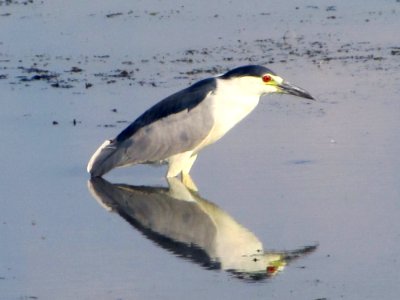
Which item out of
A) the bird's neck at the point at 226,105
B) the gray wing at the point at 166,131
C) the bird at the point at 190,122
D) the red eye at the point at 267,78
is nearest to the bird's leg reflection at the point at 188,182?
the bird at the point at 190,122

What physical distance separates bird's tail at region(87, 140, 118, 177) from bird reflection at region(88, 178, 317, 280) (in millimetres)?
64

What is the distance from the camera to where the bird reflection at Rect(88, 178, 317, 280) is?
27.4ft

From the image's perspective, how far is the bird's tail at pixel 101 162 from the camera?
35.8ft

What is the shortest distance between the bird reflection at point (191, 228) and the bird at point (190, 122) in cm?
25

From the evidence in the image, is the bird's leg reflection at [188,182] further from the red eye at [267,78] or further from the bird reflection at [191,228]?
the red eye at [267,78]

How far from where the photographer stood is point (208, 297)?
761 cm

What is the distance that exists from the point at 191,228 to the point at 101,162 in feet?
5.87

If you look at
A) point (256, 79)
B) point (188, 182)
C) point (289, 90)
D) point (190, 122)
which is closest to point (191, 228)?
point (188, 182)

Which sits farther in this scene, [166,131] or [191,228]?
[166,131]

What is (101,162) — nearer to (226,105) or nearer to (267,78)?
(226,105)

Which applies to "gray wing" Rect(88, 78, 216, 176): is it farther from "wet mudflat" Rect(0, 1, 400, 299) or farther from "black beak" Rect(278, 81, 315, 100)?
"black beak" Rect(278, 81, 315, 100)

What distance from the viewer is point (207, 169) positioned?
36.2 feet

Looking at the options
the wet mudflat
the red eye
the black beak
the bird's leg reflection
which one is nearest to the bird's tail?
the wet mudflat

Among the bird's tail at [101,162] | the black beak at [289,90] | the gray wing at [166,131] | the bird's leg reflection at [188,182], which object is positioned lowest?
the bird's leg reflection at [188,182]
